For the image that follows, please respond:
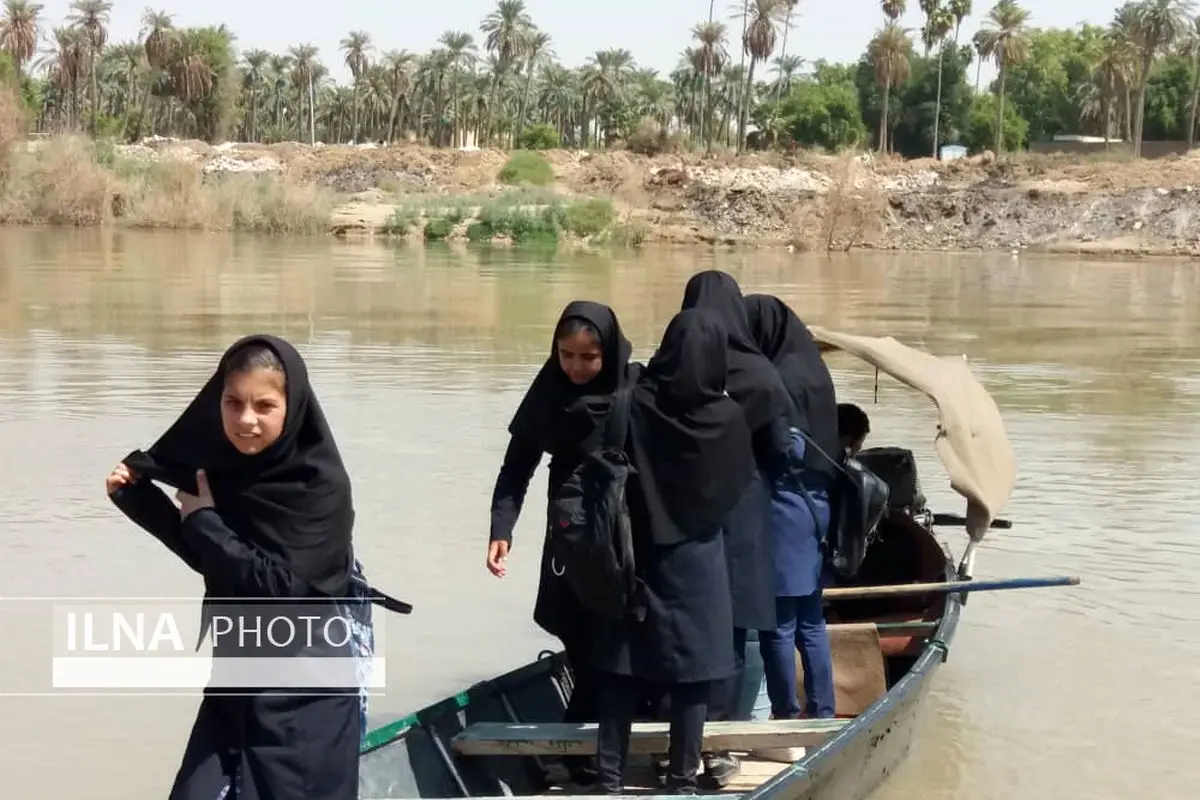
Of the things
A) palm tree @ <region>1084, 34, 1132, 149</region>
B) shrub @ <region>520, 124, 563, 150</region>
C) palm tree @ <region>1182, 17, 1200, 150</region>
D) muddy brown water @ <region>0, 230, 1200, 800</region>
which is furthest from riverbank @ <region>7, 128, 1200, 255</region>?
muddy brown water @ <region>0, 230, 1200, 800</region>

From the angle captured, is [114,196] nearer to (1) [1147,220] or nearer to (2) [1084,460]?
(1) [1147,220]

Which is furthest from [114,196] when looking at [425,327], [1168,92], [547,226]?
[1168,92]

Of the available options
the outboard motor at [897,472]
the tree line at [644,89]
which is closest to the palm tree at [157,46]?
the tree line at [644,89]

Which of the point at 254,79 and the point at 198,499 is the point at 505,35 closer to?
the point at 254,79

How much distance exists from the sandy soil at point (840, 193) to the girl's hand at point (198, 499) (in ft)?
158

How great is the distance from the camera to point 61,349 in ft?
64.3

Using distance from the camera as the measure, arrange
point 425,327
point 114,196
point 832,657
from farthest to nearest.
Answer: point 114,196 < point 425,327 < point 832,657

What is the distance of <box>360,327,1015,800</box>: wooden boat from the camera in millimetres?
5008

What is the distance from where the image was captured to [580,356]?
15.3 ft

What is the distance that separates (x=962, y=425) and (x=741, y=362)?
2841 mm

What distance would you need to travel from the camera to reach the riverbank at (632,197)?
1945 inches

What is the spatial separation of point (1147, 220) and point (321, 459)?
184 feet

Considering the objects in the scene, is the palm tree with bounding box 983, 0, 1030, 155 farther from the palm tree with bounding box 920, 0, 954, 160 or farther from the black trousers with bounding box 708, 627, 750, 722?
the black trousers with bounding box 708, 627, 750, 722

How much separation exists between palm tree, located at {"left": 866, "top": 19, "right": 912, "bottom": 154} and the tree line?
13 cm
